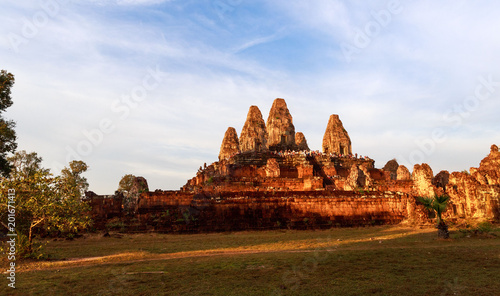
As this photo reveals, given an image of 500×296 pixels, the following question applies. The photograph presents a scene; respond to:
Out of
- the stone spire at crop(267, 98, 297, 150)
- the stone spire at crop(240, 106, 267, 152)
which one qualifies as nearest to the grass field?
the stone spire at crop(240, 106, 267, 152)

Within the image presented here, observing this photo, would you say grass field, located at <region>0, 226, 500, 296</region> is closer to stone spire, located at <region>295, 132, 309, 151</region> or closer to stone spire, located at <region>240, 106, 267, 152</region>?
stone spire, located at <region>240, 106, 267, 152</region>

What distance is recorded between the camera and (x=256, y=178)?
30.8 meters

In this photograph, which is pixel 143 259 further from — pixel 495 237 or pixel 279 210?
pixel 495 237

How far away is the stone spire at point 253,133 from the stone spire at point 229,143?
5184 mm

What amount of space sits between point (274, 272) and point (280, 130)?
40793 millimetres

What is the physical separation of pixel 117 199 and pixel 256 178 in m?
12.0

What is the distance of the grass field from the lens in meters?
7.67

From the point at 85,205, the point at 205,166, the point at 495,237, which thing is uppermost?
the point at 205,166

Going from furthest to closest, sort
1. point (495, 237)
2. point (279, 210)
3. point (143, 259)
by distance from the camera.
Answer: point (279, 210) < point (495, 237) < point (143, 259)

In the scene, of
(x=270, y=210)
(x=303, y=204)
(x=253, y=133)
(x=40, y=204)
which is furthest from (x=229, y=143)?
(x=40, y=204)

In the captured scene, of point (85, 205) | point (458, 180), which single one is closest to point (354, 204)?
point (458, 180)

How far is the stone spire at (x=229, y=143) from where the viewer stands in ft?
180

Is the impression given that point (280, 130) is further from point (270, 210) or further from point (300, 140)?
point (270, 210)

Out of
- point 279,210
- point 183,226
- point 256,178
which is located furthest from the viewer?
point 256,178
